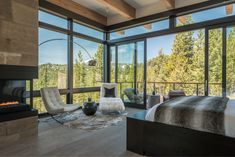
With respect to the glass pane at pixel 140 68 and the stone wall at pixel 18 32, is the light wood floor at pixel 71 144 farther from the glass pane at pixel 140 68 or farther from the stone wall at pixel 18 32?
the glass pane at pixel 140 68

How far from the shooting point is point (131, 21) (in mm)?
5996

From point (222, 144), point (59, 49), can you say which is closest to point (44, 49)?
point (59, 49)

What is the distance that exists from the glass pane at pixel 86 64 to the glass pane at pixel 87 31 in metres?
0.28

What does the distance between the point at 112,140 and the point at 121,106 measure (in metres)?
1.83

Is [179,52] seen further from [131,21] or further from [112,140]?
[112,140]

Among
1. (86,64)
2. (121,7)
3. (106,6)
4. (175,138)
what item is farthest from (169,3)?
(175,138)

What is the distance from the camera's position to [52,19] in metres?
4.92

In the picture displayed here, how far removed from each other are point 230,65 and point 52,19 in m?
4.94

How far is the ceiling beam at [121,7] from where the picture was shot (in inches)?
188

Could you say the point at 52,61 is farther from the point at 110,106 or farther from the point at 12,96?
the point at 110,106

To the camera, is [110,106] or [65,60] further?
[65,60]

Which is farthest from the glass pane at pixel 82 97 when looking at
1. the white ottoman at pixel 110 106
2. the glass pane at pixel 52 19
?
the glass pane at pixel 52 19

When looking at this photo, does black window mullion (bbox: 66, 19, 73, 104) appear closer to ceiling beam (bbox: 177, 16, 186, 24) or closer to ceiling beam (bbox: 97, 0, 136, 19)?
ceiling beam (bbox: 97, 0, 136, 19)

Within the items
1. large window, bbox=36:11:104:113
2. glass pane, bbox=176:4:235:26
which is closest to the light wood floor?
large window, bbox=36:11:104:113
